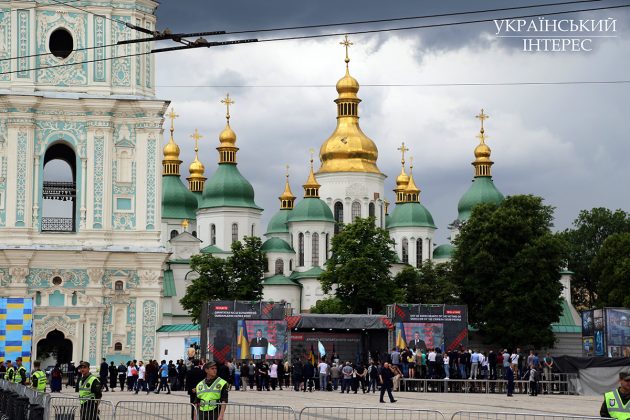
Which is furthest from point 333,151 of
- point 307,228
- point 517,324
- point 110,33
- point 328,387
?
point 328,387

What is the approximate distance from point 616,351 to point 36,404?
27.7m

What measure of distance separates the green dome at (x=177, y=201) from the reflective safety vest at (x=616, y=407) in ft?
307

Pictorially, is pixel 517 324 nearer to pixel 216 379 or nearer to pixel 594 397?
pixel 594 397

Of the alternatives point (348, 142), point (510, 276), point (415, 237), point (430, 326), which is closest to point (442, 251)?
point (415, 237)

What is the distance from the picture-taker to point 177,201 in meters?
110

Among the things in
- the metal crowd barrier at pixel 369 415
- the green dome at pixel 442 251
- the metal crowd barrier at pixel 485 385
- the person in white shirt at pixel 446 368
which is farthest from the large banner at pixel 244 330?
the green dome at pixel 442 251

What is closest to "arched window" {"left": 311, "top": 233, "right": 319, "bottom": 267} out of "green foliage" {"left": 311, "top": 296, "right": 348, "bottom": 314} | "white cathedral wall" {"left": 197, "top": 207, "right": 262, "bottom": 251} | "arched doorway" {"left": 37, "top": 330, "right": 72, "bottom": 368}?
"white cathedral wall" {"left": 197, "top": 207, "right": 262, "bottom": 251}

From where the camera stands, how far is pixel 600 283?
78.9 meters

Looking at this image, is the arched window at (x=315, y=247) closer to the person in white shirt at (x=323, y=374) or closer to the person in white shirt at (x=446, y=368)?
the person in white shirt at (x=323, y=374)

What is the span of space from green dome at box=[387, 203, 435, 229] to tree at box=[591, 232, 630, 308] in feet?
95.1

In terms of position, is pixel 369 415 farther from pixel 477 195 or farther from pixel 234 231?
pixel 477 195

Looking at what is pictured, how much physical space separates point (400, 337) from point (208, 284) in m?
30.4

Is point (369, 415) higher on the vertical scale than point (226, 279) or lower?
lower

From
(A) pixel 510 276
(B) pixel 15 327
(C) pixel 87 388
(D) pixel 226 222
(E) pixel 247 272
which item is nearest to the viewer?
(C) pixel 87 388
